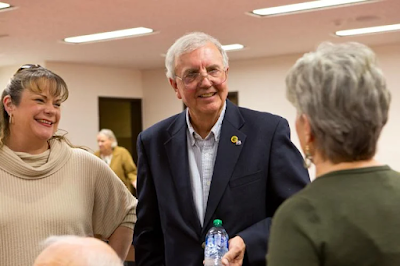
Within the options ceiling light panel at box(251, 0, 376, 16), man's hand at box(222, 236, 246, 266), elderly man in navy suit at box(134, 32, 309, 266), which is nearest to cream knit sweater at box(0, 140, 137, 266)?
elderly man in navy suit at box(134, 32, 309, 266)

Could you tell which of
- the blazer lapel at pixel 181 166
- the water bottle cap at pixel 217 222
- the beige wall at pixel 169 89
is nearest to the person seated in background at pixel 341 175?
the water bottle cap at pixel 217 222

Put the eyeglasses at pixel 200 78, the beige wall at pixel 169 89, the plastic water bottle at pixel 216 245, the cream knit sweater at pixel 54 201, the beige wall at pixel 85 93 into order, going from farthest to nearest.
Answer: the beige wall at pixel 85 93 → the beige wall at pixel 169 89 → the cream knit sweater at pixel 54 201 → the eyeglasses at pixel 200 78 → the plastic water bottle at pixel 216 245

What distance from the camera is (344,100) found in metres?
1.33

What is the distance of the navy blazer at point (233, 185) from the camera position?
2.22m

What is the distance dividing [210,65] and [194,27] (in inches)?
216

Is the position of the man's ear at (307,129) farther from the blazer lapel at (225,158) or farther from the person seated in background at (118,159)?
the person seated in background at (118,159)

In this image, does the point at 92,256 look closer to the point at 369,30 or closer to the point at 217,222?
the point at 217,222

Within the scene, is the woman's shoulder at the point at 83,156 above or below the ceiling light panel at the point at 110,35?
below

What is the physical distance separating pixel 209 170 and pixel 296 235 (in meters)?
1.08

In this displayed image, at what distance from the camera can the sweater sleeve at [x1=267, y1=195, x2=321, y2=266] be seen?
4.20 ft

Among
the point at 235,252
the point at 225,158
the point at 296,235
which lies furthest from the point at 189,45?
the point at 296,235

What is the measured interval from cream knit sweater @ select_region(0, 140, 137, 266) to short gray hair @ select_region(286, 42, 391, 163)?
1.59 metres

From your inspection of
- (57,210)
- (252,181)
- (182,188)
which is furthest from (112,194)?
(252,181)

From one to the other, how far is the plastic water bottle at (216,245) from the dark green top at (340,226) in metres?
0.84
